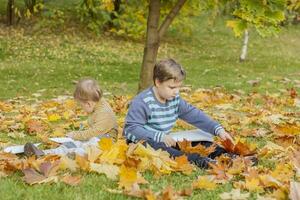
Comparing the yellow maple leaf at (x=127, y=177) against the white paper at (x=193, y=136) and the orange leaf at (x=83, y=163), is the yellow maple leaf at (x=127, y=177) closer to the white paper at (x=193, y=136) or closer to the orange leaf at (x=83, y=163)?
the orange leaf at (x=83, y=163)

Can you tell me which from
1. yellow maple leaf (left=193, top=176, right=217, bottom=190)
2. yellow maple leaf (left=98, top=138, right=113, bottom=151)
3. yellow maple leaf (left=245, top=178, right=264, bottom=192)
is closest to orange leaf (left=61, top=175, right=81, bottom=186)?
yellow maple leaf (left=98, top=138, right=113, bottom=151)

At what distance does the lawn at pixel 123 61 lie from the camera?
13.5 meters

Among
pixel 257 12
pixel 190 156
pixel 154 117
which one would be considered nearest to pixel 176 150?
pixel 190 156

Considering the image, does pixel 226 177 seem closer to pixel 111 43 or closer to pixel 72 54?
pixel 72 54

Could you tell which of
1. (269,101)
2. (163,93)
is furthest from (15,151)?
(269,101)

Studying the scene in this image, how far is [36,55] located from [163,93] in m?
14.0

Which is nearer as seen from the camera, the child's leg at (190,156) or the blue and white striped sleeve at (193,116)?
the child's leg at (190,156)

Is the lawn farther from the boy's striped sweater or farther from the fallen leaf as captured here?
the fallen leaf

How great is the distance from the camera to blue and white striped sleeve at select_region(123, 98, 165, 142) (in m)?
4.87

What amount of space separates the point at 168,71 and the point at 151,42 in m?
4.79

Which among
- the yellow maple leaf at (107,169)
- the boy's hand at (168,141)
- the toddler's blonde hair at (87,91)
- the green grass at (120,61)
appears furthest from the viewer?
the green grass at (120,61)

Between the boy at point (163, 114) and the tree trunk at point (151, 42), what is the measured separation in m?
4.28

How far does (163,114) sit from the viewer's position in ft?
17.0

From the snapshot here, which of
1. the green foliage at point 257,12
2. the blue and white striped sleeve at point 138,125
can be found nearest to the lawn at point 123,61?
the blue and white striped sleeve at point 138,125
